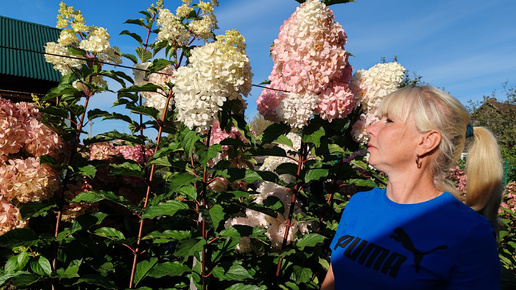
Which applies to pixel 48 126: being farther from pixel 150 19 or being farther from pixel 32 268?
pixel 150 19

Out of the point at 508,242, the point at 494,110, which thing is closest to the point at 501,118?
the point at 494,110

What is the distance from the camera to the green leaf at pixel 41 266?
6.67ft

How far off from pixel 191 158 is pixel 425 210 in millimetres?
1179

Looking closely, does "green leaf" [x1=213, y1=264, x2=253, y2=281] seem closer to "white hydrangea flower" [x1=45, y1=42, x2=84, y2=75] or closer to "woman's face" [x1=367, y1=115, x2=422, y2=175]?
"woman's face" [x1=367, y1=115, x2=422, y2=175]

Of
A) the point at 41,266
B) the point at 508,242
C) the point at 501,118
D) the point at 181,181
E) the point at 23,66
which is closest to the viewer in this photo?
the point at 181,181

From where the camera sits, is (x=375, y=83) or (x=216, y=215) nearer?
(x=216, y=215)

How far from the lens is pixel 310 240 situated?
2.12 meters

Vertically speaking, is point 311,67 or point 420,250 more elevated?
point 311,67

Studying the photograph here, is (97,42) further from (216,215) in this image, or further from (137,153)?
(216,215)

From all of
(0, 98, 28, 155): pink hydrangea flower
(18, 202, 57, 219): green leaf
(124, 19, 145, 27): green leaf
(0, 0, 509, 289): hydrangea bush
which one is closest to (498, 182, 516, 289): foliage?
(0, 0, 509, 289): hydrangea bush

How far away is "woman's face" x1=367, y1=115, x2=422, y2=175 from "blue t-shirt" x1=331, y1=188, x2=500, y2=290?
0.17 m

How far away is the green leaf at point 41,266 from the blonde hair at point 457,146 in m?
2.02

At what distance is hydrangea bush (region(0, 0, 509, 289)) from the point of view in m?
1.88

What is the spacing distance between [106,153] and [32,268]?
919 mm
